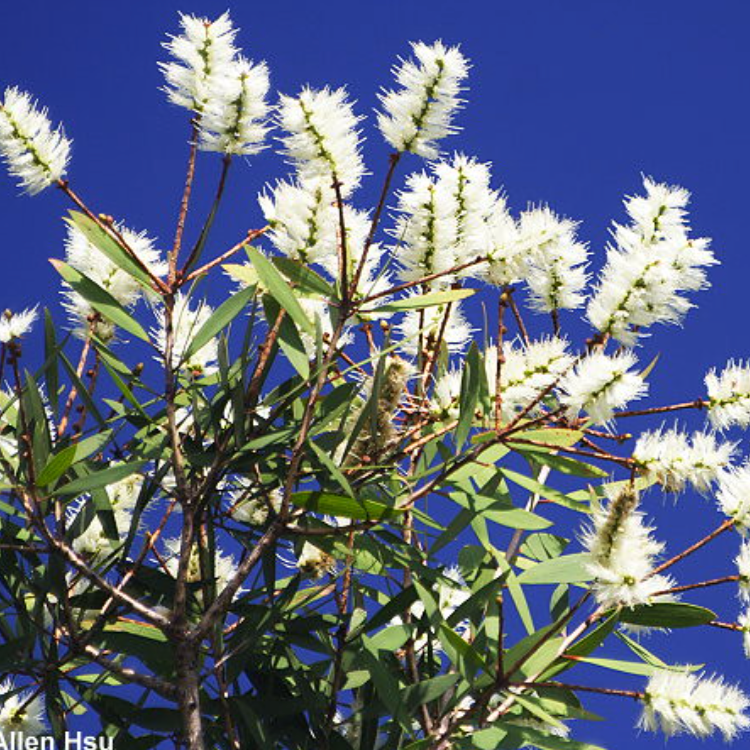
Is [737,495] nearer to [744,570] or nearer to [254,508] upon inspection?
[744,570]

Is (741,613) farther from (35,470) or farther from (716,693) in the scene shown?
(35,470)

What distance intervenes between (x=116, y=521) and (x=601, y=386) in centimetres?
86

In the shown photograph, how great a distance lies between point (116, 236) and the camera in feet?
6.34

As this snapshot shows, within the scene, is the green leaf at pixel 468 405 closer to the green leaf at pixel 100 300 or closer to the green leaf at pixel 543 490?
the green leaf at pixel 543 490

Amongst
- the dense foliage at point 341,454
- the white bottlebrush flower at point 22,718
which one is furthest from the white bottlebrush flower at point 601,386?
the white bottlebrush flower at point 22,718

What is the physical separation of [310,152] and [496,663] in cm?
75

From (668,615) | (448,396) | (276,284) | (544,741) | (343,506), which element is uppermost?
(276,284)

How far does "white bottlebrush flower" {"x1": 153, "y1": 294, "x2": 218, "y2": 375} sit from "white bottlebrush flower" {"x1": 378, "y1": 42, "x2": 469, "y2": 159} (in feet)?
1.23

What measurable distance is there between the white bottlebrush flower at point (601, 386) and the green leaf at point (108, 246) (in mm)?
631

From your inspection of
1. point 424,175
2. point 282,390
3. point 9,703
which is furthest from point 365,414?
point 9,703

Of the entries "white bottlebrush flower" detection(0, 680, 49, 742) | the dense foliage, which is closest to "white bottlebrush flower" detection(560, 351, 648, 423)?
the dense foliage

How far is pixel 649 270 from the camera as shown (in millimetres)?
1843

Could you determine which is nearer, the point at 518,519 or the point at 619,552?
the point at 619,552

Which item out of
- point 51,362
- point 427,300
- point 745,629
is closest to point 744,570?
point 745,629
